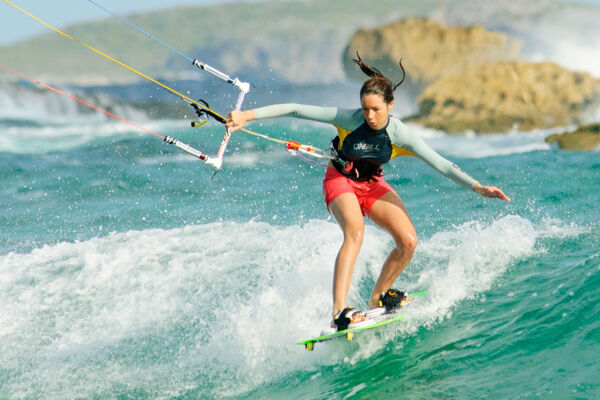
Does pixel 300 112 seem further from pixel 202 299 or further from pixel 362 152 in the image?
pixel 202 299

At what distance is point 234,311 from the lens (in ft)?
18.9

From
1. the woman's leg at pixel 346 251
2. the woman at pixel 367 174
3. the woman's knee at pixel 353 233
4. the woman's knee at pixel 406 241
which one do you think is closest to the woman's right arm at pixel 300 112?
the woman at pixel 367 174

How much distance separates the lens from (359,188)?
5016mm

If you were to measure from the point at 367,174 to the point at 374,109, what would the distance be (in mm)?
610

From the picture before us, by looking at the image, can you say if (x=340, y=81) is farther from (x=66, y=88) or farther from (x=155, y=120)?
(x=66, y=88)

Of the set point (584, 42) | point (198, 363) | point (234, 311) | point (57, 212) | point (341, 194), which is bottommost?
point (198, 363)

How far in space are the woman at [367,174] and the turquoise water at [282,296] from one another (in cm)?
54

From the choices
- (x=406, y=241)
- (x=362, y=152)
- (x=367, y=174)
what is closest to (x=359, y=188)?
(x=367, y=174)

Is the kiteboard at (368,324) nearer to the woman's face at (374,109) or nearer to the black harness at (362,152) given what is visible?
the black harness at (362,152)

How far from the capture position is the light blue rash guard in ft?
15.5

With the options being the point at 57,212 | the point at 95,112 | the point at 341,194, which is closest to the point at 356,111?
the point at 341,194

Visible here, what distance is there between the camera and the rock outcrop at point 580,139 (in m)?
12.9

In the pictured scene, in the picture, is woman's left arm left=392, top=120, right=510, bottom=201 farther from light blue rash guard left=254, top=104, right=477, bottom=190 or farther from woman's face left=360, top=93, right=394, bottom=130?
woman's face left=360, top=93, right=394, bottom=130

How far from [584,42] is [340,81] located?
8263 millimetres
